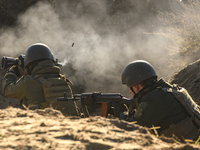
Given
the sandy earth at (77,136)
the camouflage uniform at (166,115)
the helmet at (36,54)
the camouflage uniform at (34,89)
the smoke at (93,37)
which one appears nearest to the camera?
the sandy earth at (77,136)

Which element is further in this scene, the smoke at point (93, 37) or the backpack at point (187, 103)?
the smoke at point (93, 37)

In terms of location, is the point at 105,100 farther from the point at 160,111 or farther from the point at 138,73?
the point at 160,111

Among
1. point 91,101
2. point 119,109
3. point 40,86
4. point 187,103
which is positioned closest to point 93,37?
point 40,86

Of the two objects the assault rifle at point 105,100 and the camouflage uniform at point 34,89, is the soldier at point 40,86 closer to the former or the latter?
the camouflage uniform at point 34,89

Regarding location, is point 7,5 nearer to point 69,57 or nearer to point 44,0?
point 44,0

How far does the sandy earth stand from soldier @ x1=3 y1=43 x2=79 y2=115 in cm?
178

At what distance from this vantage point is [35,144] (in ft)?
6.00

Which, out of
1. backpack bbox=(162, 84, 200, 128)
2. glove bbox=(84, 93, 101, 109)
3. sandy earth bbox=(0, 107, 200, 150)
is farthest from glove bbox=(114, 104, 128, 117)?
sandy earth bbox=(0, 107, 200, 150)

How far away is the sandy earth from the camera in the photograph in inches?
72.9

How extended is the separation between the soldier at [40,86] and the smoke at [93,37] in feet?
15.9

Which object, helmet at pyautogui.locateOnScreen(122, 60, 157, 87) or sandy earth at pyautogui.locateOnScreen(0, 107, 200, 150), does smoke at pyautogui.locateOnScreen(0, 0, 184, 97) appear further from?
sandy earth at pyautogui.locateOnScreen(0, 107, 200, 150)

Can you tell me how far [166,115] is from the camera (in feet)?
10.2

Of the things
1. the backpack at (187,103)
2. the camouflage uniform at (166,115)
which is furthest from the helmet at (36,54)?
the backpack at (187,103)

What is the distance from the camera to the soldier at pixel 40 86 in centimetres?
440
